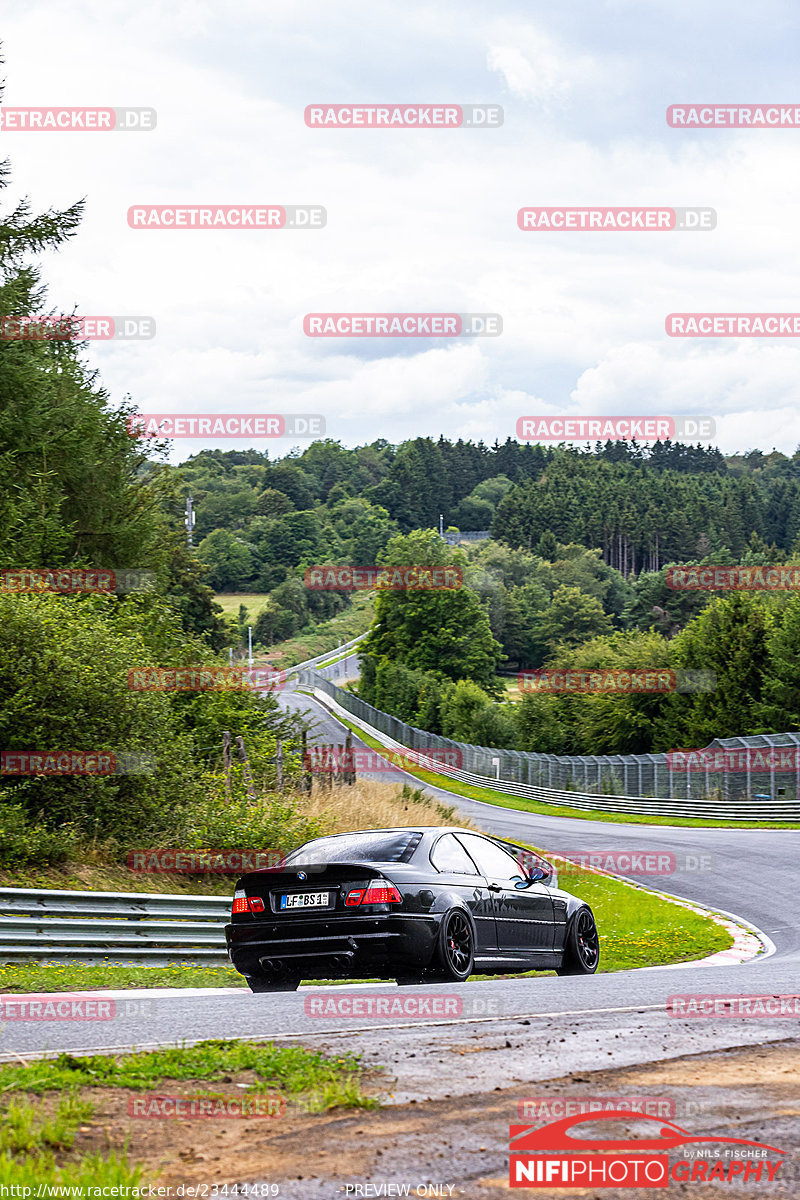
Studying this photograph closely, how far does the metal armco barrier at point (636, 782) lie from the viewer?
42562mm

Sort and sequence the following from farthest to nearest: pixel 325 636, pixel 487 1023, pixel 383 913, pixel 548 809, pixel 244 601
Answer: pixel 244 601
pixel 325 636
pixel 548 809
pixel 383 913
pixel 487 1023

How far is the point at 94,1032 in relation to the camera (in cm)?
679

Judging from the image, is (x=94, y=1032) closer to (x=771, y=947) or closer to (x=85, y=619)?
(x=85, y=619)

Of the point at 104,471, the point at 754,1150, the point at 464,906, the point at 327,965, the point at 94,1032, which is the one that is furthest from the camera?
the point at 104,471

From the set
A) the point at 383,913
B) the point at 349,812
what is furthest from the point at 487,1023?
the point at 349,812

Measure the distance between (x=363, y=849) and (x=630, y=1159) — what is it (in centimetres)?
584

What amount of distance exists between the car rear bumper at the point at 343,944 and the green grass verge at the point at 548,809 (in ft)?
104

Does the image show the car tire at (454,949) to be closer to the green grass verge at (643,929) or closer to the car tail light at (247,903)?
the car tail light at (247,903)

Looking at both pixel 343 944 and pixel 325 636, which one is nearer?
pixel 343 944

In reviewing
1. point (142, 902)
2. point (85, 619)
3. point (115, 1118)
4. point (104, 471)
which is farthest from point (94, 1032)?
point (104, 471)

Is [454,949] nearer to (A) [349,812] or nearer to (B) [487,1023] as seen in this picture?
(B) [487,1023]

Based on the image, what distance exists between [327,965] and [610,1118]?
190 inches

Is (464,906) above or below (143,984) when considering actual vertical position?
above

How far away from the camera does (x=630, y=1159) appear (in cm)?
426
